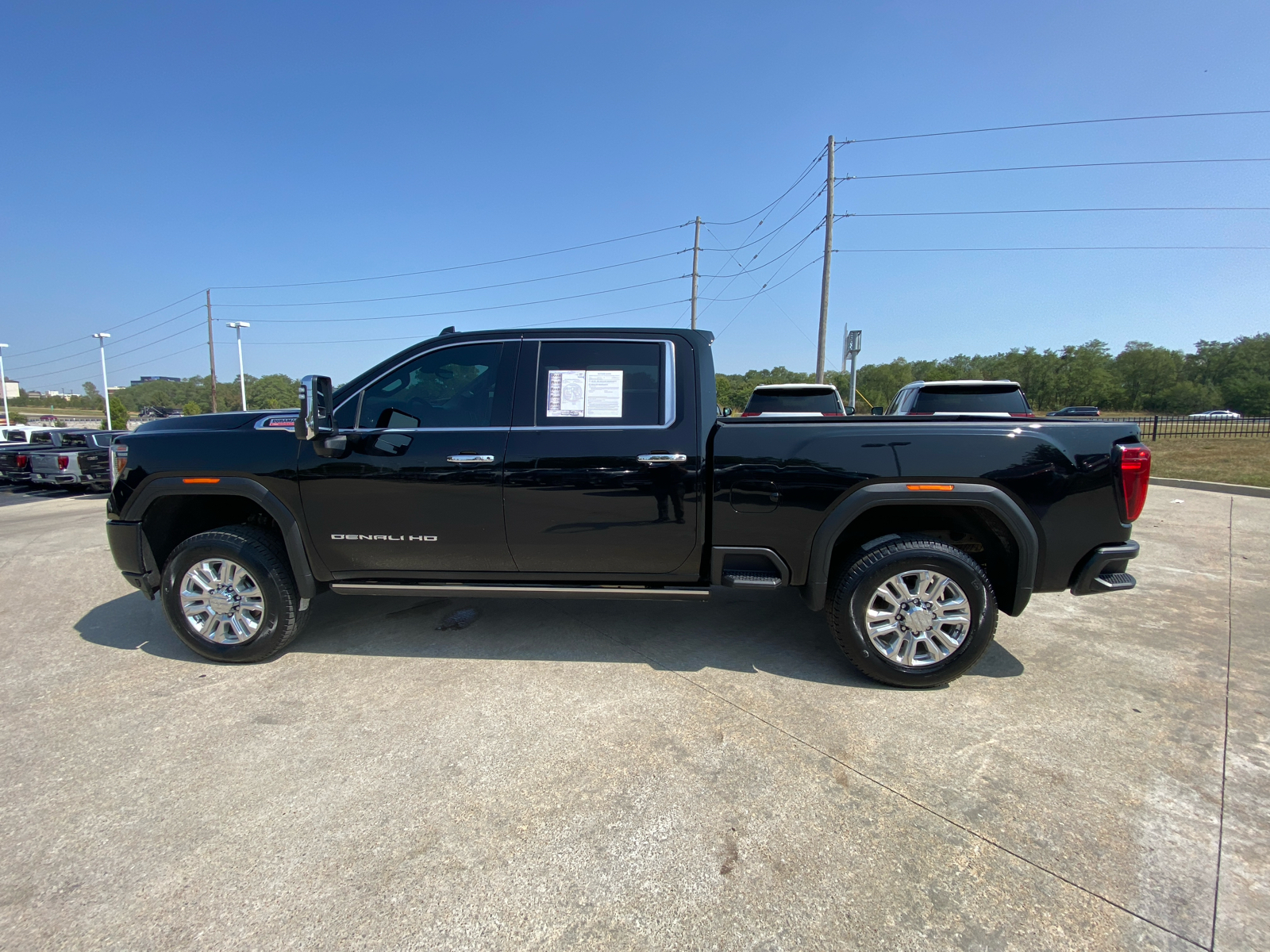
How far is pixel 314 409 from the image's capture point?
309 cm

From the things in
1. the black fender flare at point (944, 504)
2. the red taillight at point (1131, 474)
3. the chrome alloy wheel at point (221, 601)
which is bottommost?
the chrome alloy wheel at point (221, 601)

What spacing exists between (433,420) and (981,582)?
3.12m

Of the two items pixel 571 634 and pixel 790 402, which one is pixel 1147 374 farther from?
pixel 571 634

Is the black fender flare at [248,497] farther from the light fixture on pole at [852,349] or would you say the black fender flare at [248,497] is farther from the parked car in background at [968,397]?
the light fixture on pole at [852,349]

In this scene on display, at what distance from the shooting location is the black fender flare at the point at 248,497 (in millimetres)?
3410

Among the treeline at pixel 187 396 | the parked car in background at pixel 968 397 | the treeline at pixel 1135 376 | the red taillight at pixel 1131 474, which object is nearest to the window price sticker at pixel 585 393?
the red taillight at pixel 1131 474

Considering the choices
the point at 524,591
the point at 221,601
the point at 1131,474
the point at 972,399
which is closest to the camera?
the point at 1131,474

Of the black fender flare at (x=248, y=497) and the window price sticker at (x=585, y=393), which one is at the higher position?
the window price sticker at (x=585, y=393)

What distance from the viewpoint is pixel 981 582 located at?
3.09 metres

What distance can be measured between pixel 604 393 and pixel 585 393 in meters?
0.11

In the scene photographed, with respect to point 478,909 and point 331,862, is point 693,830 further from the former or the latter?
point 331,862

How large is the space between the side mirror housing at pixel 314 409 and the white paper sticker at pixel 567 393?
118cm

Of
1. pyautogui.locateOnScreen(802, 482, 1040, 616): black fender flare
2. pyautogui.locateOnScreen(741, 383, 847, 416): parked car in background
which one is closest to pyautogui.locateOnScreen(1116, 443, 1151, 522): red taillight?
pyautogui.locateOnScreen(802, 482, 1040, 616): black fender flare

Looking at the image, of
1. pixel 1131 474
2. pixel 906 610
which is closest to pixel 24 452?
pixel 906 610
